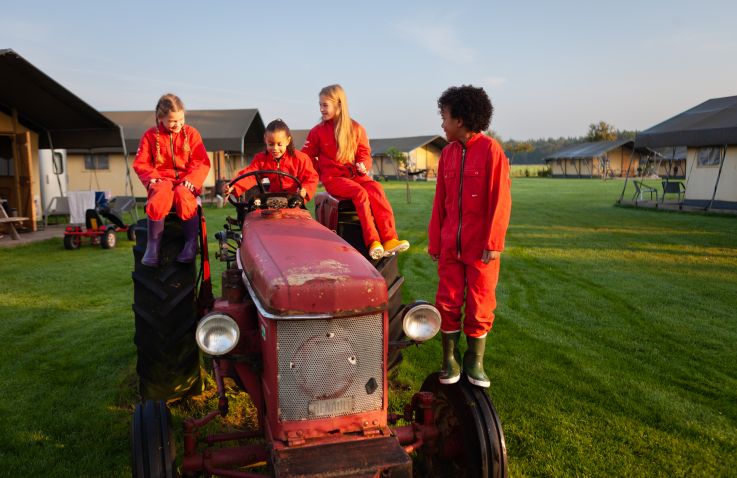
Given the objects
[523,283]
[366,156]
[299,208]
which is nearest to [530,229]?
[523,283]

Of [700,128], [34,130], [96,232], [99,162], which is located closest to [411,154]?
[99,162]

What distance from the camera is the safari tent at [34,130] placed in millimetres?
12185

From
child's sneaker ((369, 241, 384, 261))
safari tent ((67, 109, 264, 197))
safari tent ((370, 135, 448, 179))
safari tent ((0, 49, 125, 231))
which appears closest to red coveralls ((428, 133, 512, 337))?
child's sneaker ((369, 241, 384, 261))

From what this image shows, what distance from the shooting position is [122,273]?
871 cm

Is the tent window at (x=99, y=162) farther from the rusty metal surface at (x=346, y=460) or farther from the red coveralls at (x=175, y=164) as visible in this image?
the rusty metal surface at (x=346, y=460)

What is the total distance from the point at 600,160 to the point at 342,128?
54.0m

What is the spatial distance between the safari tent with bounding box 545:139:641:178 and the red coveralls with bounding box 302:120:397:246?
51364 mm

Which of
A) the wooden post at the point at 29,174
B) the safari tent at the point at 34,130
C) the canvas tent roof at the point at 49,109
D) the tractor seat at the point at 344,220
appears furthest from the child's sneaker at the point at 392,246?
the wooden post at the point at 29,174

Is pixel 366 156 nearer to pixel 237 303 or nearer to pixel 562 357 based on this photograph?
pixel 237 303

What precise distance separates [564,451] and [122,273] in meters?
7.34

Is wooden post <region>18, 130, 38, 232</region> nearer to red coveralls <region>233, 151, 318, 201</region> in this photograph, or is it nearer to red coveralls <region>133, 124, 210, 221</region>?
red coveralls <region>133, 124, 210, 221</region>

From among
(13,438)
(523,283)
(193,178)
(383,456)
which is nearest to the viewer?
(383,456)

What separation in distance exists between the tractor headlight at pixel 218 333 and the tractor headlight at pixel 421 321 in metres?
0.78

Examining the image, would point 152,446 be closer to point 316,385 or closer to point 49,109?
point 316,385
